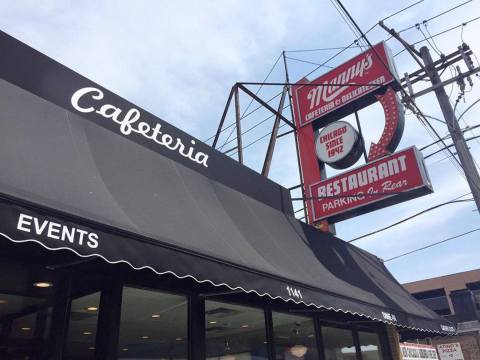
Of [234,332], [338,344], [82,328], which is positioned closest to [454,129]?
[338,344]

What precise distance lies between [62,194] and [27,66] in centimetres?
198

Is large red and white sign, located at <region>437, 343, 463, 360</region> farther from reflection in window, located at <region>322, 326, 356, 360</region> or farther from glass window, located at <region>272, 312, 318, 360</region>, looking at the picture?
glass window, located at <region>272, 312, 318, 360</region>

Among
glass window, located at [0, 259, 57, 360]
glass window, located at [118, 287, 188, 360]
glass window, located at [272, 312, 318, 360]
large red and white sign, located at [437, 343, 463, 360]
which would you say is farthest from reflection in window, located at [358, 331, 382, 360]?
glass window, located at [0, 259, 57, 360]

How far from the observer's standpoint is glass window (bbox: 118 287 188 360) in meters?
4.62

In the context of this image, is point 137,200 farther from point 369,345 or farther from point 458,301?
point 458,301

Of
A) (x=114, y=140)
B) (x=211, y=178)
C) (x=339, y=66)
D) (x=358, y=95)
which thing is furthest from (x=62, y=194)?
(x=339, y=66)

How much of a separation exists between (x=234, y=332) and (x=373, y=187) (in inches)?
178

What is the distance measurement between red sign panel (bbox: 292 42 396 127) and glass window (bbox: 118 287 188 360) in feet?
20.5

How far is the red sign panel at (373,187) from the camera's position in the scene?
848 centimetres

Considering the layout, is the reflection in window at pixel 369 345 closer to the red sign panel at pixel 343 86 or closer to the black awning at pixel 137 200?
the black awning at pixel 137 200

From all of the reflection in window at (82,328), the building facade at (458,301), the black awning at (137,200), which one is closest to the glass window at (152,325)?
the reflection in window at (82,328)

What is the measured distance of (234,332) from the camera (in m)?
6.09

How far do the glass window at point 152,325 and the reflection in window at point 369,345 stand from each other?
16.1 feet

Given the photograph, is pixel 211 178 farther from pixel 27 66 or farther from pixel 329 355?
pixel 329 355
